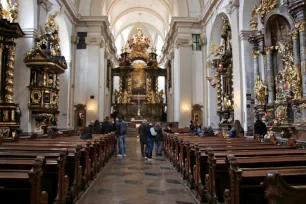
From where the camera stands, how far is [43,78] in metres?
10.5

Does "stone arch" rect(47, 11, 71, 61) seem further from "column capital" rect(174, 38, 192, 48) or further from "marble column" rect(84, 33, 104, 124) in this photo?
"column capital" rect(174, 38, 192, 48)

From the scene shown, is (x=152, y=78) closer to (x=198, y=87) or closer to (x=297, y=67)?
(x=198, y=87)

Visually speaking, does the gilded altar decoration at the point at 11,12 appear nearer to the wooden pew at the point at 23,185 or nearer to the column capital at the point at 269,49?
the wooden pew at the point at 23,185

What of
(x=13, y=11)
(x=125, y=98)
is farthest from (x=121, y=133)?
(x=125, y=98)

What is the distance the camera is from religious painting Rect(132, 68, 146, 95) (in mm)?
25797

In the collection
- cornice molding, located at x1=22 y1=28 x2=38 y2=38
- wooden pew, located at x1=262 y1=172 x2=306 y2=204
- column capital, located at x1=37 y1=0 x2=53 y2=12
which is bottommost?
wooden pew, located at x1=262 y1=172 x2=306 y2=204

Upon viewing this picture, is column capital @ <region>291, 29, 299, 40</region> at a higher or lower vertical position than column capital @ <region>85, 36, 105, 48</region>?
lower

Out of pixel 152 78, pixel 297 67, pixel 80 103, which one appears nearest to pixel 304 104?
pixel 297 67

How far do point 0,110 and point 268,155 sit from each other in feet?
26.9

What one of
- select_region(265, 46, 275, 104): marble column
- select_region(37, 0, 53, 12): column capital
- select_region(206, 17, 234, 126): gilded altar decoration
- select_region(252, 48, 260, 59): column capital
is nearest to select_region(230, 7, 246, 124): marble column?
select_region(252, 48, 260, 59): column capital

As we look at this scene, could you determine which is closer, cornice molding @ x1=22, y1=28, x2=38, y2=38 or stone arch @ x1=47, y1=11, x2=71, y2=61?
cornice molding @ x1=22, y1=28, x2=38, y2=38

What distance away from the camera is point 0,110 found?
8.68 metres

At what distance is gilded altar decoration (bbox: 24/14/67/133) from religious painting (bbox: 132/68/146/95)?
48.1ft

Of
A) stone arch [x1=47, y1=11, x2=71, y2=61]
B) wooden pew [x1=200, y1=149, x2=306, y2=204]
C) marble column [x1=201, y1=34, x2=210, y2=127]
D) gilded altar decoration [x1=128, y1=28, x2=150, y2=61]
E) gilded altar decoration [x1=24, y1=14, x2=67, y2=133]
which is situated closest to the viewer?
wooden pew [x1=200, y1=149, x2=306, y2=204]
